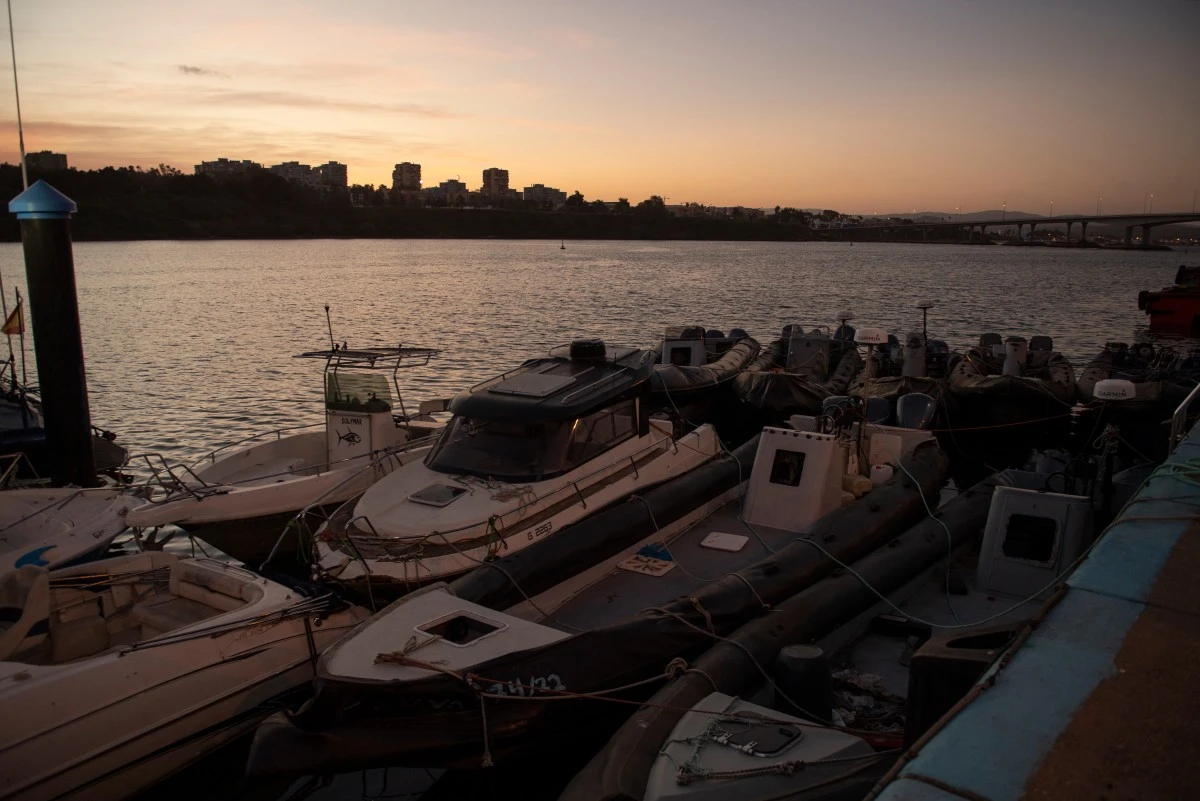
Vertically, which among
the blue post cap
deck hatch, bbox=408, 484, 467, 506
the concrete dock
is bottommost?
deck hatch, bbox=408, 484, 467, 506

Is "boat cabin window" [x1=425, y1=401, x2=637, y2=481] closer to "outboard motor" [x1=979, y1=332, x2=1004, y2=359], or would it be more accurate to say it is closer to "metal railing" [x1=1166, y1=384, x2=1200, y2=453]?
"metal railing" [x1=1166, y1=384, x2=1200, y2=453]

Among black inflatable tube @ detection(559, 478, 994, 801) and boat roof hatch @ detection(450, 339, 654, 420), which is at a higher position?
boat roof hatch @ detection(450, 339, 654, 420)

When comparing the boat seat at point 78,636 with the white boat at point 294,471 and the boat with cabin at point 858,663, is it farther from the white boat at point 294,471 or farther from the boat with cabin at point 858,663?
the boat with cabin at point 858,663

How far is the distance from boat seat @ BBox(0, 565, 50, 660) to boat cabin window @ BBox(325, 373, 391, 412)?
20.1 feet

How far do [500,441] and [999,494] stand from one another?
5834 mm

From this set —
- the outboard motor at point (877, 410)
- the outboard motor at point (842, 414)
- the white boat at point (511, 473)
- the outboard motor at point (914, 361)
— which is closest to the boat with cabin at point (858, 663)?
the outboard motor at point (842, 414)

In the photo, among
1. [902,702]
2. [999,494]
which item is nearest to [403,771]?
[902,702]

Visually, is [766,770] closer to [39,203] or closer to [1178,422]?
[1178,422]

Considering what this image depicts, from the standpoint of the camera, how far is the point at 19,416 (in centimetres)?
1655

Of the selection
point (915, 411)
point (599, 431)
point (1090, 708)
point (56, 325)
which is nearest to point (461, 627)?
point (599, 431)

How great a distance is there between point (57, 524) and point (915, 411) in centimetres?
1530

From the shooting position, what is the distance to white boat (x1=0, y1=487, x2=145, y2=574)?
34.1ft

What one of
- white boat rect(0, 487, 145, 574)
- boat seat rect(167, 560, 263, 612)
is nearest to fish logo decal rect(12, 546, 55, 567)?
white boat rect(0, 487, 145, 574)

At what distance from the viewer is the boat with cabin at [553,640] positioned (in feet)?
20.9
